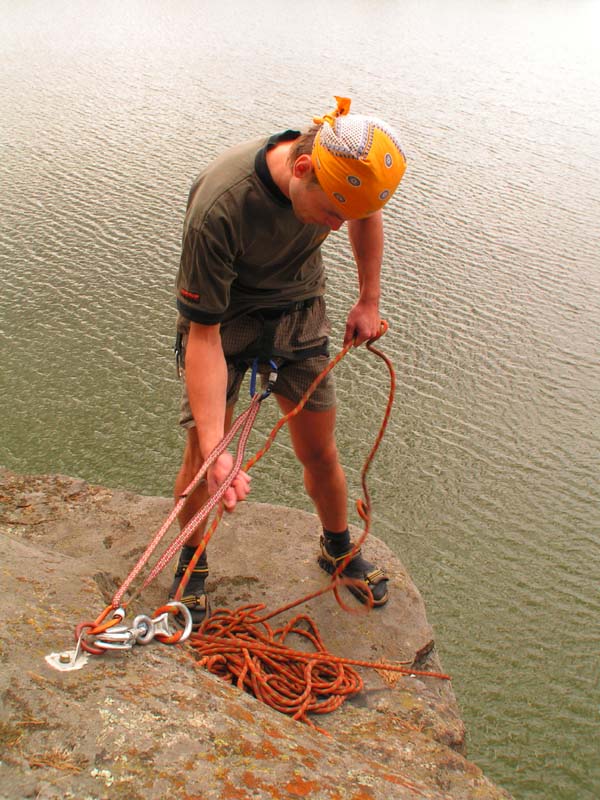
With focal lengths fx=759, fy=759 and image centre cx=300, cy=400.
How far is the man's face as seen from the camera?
236cm

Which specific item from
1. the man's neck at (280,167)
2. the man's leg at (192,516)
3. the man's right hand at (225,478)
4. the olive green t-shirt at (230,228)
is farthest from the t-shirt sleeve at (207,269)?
the man's leg at (192,516)

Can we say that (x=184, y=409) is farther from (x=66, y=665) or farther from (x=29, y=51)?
(x=29, y=51)

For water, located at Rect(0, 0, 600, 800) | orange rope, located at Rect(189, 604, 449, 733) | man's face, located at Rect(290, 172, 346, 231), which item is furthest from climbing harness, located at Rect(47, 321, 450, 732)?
water, located at Rect(0, 0, 600, 800)

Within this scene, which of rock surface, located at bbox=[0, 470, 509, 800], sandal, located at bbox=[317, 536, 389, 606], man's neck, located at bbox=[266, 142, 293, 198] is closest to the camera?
rock surface, located at bbox=[0, 470, 509, 800]

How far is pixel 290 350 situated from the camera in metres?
2.99

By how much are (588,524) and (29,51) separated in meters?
19.5

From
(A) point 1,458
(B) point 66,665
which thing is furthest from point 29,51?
(B) point 66,665

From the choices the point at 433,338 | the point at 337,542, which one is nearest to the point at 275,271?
the point at 337,542

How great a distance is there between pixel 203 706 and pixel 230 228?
1.41m

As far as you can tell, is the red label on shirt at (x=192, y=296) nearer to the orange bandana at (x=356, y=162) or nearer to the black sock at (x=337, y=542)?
the orange bandana at (x=356, y=162)

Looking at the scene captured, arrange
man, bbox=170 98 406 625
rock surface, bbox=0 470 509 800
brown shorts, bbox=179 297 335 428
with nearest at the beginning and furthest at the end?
1. rock surface, bbox=0 470 509 800
2. man, bbox=170 98 406 625
3. brown shorts, bbox=179 297 335 428

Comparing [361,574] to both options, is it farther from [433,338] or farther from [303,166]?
[433,338]

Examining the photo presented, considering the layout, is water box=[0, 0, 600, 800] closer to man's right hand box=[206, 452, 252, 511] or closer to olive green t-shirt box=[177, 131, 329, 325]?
man's right hand box=[206, 452, 252, 511]

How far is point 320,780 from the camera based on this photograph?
5.99 ft
